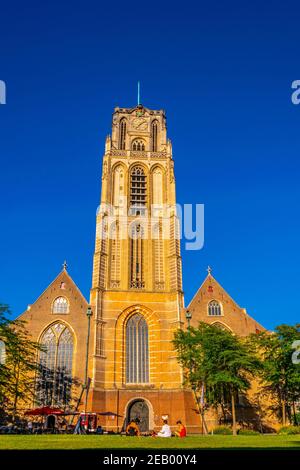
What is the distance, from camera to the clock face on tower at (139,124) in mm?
62050

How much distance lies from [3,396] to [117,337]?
12.6 metres

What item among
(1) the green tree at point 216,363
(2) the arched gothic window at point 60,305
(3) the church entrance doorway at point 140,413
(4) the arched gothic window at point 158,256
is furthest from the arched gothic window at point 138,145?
(3) the church entrance doorway at point 140,413

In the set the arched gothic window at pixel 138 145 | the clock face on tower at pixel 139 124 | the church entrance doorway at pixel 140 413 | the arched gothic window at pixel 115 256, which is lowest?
the church entrance doorway at pixel 140 413

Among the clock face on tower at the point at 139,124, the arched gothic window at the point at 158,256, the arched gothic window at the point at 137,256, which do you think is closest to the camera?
the arched gothic window at the point at 137,256

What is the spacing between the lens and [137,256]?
51.0 metres

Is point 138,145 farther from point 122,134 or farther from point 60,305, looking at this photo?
point 60,305

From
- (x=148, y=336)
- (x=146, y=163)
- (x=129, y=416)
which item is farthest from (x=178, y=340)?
(x=146, y=163)

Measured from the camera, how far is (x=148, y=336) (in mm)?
46750

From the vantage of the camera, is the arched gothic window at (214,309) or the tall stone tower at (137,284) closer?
the tall stone tower at (137,284)

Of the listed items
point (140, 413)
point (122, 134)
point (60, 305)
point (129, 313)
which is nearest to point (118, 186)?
point (122, 134)

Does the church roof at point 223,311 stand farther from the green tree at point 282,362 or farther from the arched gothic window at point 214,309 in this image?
the green tree at point 282,362

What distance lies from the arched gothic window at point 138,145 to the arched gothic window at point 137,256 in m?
13.3

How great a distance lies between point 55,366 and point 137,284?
12.7 meters

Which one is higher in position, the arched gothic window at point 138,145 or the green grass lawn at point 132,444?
Answer: the arched gothic window at point 138,145
